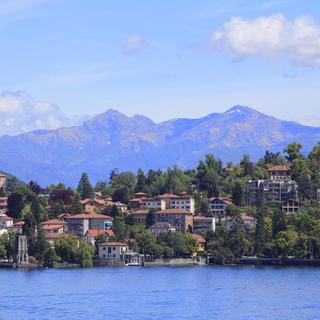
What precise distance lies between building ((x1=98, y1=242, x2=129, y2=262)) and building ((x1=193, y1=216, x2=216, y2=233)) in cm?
1073

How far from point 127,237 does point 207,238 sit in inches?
239

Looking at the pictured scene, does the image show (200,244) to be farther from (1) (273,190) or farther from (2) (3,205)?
(2) (3,205)

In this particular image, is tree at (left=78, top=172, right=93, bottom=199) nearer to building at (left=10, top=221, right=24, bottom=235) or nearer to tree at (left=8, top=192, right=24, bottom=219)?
tree at (left=8, top=192, right=24, bottom=219)

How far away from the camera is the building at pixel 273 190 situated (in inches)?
4028

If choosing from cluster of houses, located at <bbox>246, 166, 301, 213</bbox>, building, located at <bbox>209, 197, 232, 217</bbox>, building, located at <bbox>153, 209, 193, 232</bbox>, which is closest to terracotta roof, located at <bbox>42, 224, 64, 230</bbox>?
building, located at <bbox>153, 209, 193, 232</bbox>

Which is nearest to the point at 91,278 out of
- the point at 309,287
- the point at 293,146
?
the point at 309,287

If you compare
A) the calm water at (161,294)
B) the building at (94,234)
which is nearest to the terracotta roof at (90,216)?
the building at (94,234)

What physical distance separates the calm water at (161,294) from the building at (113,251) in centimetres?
1168

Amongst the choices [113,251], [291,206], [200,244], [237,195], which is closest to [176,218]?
[200,244]

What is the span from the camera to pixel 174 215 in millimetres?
96000

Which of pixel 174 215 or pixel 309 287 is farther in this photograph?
pixel 174 215

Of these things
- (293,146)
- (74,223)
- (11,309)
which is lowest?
(11,309)

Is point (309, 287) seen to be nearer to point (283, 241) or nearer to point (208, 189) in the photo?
point (283, 241)

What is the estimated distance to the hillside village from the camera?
8375cm
